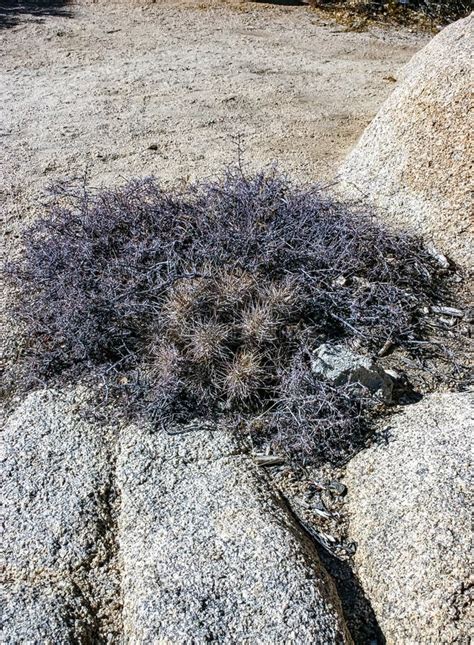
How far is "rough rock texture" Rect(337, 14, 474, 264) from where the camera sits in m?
3.69

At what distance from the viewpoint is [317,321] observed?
3154 millimetres

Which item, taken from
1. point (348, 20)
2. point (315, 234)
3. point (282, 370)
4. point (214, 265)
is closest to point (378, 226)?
point (315, 234)

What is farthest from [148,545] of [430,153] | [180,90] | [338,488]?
[180,90]

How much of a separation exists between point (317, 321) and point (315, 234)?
1.66 ft

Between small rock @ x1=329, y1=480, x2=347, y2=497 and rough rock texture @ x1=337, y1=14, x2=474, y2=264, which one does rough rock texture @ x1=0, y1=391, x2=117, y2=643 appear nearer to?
small rock @ x1=329, y1=480, x2=347, y2=497

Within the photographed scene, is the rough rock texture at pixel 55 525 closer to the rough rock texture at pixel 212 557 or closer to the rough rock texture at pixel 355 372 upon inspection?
the rough rock texture at pixel 212 557

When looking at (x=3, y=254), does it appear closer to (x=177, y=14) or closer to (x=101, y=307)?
(x=101, y=307)

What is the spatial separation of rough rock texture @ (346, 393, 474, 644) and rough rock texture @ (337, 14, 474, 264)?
125 cm

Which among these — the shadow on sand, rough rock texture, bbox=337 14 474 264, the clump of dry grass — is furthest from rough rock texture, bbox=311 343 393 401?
the shadow on sand

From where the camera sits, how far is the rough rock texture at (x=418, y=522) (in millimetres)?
2092

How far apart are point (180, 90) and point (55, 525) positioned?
4263 mm

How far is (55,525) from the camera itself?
2.34 meters

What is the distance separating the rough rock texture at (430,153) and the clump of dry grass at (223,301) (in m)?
0.23

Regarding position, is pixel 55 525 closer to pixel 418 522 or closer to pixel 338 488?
pixel 338 488
